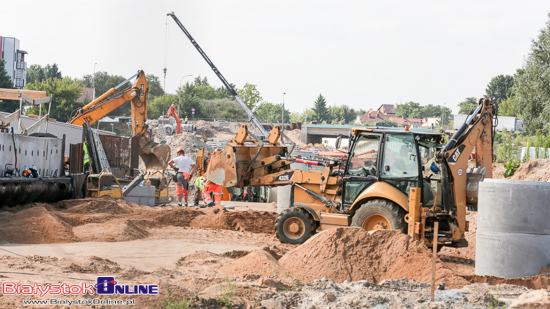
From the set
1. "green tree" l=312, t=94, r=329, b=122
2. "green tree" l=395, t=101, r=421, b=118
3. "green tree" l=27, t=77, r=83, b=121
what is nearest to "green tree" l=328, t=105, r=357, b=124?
"green tree" l=312, t=94, r=329, b=122

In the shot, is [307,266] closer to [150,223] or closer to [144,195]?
[150,223]

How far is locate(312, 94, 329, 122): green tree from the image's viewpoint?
14538 centimetres

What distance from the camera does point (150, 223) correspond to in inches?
556

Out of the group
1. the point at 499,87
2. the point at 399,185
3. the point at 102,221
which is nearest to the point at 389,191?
the point at 399,185

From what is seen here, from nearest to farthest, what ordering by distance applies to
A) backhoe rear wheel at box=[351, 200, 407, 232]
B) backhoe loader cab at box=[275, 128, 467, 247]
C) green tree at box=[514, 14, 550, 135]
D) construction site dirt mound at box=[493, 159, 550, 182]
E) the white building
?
backhoe loader cab at box=[275, 128, 467, 247], backhoe rear wheel at box=[351, 200, 407, 232], construction site dirt mound at box=[493, 159, 550, 182], green tree at box=[514, 14, 550, 135], the white building

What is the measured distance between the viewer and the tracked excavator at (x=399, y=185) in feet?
35.0

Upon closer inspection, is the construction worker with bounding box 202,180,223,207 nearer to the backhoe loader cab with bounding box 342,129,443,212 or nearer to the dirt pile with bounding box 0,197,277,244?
the dirt pile with bounding box 0,197,277,244

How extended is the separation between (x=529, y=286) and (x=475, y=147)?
4422 millimetres

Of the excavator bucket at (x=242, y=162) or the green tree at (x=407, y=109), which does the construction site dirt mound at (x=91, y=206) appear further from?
the green tree at (x=407, y=109)

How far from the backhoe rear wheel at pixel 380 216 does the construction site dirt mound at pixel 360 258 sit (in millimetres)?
1335

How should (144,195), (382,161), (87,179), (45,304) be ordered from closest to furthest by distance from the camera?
(45,304), (382,161), (87,179), (144,195)

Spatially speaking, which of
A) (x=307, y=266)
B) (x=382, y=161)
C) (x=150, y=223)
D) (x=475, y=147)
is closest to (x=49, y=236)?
(x=150, y=223)

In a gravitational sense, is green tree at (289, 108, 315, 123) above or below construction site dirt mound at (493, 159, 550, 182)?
above

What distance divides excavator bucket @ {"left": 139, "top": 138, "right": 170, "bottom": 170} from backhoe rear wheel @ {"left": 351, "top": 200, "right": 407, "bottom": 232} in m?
16.3
